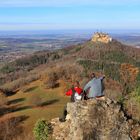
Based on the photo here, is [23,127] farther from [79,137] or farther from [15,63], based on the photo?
[15,63]

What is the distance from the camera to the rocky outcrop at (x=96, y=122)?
519 inches

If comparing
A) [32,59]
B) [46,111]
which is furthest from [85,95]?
[32,59]

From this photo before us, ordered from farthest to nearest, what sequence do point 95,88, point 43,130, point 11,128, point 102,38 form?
1. point 102,38
2. point 11,128
3. point 95,88
4. point 43,130

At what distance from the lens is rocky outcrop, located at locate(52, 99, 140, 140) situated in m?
13.2

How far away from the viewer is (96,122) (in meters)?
13.4

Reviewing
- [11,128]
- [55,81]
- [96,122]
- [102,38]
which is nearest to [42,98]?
[55,81]

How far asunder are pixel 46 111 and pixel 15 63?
104 meters

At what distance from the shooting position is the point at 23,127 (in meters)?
62.4

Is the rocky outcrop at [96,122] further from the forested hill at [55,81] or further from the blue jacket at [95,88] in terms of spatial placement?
the forested hill at [55,81]

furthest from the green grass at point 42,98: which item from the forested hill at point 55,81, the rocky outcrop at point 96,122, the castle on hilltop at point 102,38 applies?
the castle on hilltop at point 102,38

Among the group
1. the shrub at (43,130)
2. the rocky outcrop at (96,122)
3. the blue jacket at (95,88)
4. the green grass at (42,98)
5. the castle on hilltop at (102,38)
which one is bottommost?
the green grass at (42,98)

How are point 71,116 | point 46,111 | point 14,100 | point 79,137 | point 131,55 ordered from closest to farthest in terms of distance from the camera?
point 79,137, point 71,116, point 46,111, point 14,100, point 131,55

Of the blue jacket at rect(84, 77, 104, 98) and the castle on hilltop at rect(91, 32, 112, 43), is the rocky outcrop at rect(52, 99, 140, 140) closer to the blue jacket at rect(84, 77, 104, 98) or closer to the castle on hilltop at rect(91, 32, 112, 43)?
the blue jacket at rect(84, 77, 104, 98)

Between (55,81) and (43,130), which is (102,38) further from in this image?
(43,130)
